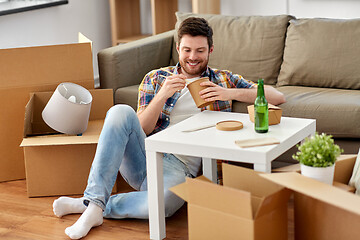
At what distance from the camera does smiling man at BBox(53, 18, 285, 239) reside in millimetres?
2299

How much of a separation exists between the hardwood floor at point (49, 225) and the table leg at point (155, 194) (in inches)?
3.7

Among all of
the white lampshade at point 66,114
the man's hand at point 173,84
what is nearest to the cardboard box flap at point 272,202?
the man's hand at point 173,84

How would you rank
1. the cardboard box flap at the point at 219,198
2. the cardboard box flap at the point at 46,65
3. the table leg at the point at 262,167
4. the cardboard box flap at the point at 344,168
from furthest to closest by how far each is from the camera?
1. the cardboard box flap at the point at 46,65
2. the cardboard box flap at the point at 344,168
3. the table leg at the point at 262,167
4. the cardboard box flap at the point at 219,198

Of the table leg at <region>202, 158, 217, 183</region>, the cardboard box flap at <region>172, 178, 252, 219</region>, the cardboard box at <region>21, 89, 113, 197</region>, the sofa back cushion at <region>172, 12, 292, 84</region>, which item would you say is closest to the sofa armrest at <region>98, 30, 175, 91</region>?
the sofa back cushion at <region>172, 12, 292, 84</region>

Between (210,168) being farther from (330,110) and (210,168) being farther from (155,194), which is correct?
(330,110)

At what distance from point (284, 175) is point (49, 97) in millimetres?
1456

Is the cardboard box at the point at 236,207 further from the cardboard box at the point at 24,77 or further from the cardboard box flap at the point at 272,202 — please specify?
the cardboard box at the point at 24,77

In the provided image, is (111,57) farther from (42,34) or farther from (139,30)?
(139,30)

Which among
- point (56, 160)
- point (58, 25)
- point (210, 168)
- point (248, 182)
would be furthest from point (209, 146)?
point (58, 25)

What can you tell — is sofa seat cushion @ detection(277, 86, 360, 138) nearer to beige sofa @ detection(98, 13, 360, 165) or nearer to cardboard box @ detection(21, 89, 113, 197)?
beige sofa @ detection(98, 13, 360, 165)

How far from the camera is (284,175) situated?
181cm

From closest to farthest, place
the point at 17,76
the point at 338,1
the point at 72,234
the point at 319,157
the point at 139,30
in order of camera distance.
Result: the point at 319,157 → the point at 72,234 → the point at 17,76 → the point at 338,1 → the point at 139,30

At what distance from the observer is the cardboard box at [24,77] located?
283cm

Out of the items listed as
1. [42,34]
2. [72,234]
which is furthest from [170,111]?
[42,34]
